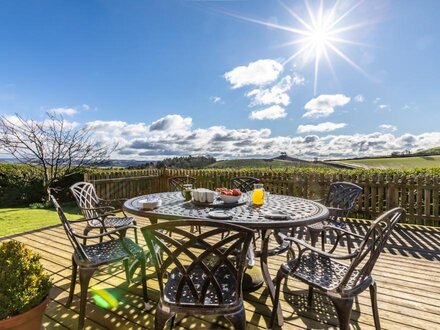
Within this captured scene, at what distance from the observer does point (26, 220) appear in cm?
555

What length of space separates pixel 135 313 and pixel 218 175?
5209mm

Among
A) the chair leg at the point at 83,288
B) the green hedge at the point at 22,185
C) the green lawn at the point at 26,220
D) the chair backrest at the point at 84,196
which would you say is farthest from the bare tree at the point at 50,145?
the chair leg at the point at 83,288

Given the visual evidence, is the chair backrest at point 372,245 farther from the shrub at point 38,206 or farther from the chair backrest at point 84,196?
the shrub at point 38,206

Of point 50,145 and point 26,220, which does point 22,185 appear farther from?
point 26,220

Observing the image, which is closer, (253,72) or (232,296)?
(232,296)

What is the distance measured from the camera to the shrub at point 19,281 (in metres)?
1.33

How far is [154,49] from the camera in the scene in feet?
21.4

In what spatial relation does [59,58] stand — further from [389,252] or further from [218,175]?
[389,252]

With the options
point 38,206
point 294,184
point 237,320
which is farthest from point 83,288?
point 38,206

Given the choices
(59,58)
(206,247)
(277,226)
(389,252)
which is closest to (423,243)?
(389,252)

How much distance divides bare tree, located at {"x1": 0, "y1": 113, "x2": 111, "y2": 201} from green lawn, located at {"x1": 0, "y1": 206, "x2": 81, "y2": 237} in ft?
2.86

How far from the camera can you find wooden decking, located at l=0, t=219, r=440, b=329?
1845 mm

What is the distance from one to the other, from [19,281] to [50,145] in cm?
755

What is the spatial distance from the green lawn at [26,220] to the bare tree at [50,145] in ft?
2.86
